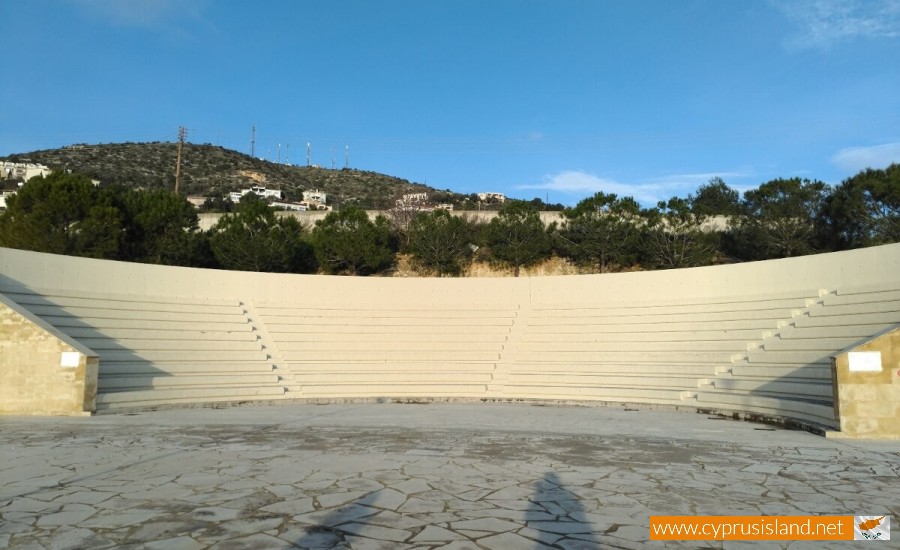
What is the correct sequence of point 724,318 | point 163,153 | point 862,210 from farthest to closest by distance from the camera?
point 163,153
point 862,210
point 724,318

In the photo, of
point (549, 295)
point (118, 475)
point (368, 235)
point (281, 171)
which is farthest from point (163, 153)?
point (118, 475)

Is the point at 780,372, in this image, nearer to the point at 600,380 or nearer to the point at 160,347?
the point at 600,380

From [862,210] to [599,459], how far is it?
18427 millimetres

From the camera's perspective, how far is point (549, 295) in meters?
16.7

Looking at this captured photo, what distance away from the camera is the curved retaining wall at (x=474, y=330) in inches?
447

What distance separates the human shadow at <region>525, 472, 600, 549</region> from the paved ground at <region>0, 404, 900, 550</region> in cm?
1

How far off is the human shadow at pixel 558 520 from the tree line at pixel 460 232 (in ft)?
60.1

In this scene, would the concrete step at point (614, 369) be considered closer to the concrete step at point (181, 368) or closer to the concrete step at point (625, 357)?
the concrete step at point (625, 357)

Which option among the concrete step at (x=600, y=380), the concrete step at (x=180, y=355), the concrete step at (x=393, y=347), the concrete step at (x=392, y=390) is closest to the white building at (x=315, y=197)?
the concrete step at (x=393, y=347)

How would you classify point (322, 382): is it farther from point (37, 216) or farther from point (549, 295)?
point (37, 216)

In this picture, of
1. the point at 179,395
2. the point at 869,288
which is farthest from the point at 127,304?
the point at 869,288

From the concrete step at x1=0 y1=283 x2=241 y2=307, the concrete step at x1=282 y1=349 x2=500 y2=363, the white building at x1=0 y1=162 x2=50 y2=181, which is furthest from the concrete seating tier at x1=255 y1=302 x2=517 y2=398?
the white building at x1=0 y1=162 x2=50 y2=181

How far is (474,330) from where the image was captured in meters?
16.0

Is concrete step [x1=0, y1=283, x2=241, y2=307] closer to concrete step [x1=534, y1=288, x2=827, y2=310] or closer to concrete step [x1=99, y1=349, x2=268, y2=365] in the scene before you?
concrete step [x1=99, y1=349, x2=268, y2=365]
